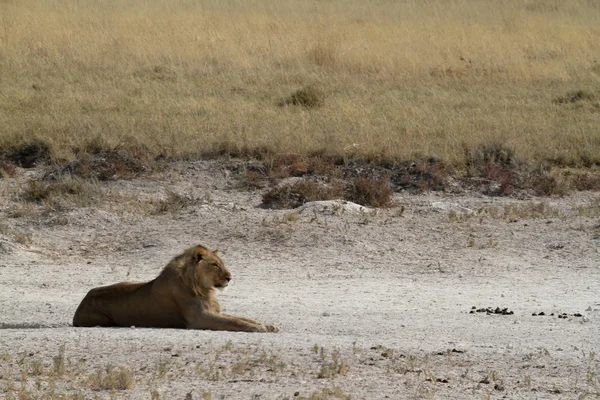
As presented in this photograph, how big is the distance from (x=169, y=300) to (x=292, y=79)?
475 inches

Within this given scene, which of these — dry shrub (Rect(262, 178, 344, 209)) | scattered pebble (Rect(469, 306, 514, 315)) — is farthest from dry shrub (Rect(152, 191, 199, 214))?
scattered pebble (Rect(469, 306, 514, 315))

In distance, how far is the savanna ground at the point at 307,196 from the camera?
22.6ft

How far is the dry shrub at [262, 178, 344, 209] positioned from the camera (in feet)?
42.9

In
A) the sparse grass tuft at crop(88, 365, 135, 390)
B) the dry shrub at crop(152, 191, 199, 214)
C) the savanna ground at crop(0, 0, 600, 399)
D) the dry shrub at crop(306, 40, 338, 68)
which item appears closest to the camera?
the sparse grass tuft at crop(88, 365, 135, 390)

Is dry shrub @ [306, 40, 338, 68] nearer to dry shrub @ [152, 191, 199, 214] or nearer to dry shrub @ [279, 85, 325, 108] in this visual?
dry shrub @ [279, 85, 325, 108]

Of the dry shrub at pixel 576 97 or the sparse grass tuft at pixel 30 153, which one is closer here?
the sparse grass tuft at pixel 30 153

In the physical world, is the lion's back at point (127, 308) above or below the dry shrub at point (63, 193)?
above

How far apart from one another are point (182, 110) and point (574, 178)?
594 centimetres

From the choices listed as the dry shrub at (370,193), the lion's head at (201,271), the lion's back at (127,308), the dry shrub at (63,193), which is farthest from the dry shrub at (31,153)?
the lion's head at (201,271)

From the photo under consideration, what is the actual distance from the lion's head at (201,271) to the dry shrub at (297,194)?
15.7ft

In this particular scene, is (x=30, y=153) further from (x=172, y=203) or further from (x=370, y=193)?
(x=370, y=193)

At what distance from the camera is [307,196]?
1315cm

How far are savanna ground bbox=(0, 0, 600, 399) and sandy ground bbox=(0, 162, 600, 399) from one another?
0.03m

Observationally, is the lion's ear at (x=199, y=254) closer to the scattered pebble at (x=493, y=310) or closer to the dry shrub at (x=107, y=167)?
the scattered pebble at (x=493, y=310)
